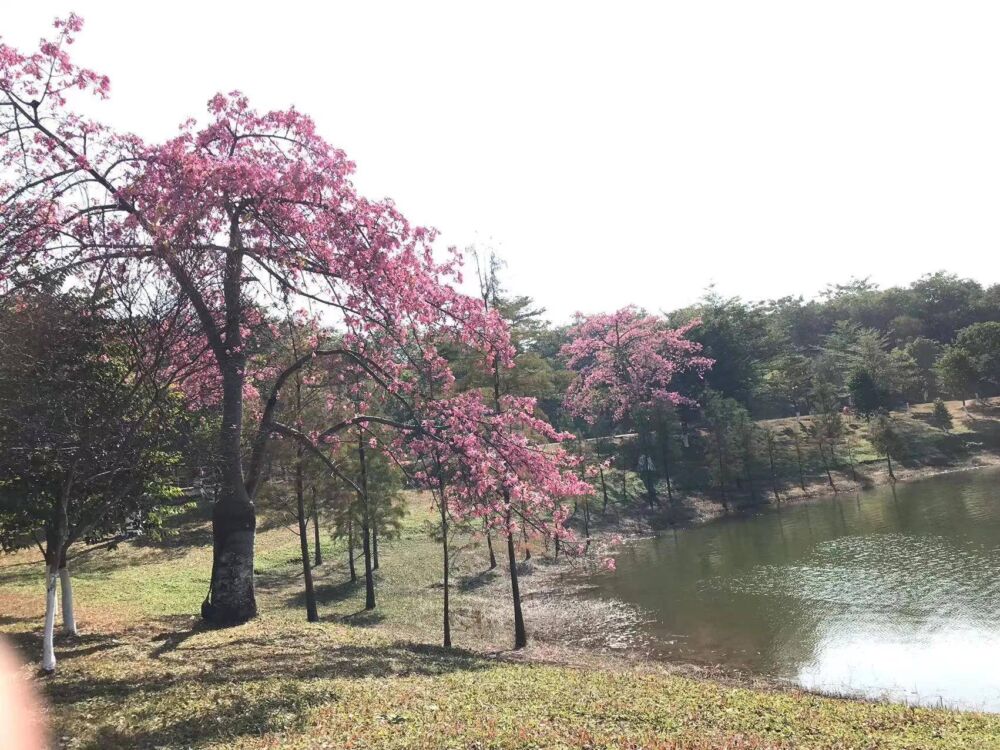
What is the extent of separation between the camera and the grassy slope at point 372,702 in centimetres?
760

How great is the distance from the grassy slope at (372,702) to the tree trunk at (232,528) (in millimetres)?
608

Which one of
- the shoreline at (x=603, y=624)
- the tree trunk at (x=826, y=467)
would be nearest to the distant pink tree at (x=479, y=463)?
the shoreline at (x=603, y=624)

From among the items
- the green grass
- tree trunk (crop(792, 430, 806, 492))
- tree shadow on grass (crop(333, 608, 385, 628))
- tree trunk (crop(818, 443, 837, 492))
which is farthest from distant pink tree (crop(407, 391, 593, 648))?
tree trunk (crop(818, 443, 837, 492))

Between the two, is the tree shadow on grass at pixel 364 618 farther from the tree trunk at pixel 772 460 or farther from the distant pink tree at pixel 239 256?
the tree trunk at pixel 772 460

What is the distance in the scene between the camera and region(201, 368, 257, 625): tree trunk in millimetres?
13727

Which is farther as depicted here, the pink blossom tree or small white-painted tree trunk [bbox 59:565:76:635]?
the pink blossom tree

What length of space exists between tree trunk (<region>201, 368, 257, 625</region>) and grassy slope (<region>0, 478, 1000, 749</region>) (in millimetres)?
608

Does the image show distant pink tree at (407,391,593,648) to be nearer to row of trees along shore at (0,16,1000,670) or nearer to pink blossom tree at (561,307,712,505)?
row of trees along shore at (0,16,1000,670)

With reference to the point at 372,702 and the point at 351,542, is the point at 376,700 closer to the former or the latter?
the point at 372,702

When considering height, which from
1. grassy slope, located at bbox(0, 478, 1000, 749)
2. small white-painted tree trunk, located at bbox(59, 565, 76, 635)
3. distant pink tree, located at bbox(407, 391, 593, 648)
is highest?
distant pink tree, located at bbox(407, 391, 593, 648)

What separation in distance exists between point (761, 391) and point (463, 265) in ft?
192

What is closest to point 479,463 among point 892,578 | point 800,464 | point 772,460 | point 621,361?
point 892,578

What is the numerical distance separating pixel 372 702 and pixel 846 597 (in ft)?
65.0

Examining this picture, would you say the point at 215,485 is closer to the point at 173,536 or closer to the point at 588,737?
the point at 588,737
